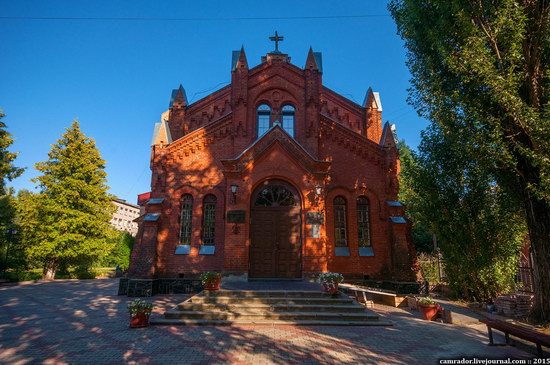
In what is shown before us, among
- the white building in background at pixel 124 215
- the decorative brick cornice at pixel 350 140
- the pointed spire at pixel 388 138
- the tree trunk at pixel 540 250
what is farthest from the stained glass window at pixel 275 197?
the white building in background at pixel 124 215

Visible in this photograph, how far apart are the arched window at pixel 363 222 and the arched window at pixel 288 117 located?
5.22m

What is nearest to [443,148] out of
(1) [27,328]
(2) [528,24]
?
(2) [528,24]

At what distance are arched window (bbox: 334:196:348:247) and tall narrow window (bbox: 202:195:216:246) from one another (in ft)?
19.9

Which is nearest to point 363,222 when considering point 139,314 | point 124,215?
point 139,314

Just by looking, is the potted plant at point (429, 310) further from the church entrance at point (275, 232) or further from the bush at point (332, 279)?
the church entrance at point (275, 232)

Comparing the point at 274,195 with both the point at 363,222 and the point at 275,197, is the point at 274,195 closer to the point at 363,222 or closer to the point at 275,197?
the point at 275,197

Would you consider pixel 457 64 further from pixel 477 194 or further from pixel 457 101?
pixel 477 194

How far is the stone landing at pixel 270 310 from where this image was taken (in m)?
9.02

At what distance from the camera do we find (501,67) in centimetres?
937

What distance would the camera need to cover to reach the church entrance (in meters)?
13.9

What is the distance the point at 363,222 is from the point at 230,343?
1022 cm

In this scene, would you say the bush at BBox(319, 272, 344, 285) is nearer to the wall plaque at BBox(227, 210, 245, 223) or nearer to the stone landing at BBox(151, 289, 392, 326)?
the stone landing at BBox(151, 289, 392, 326)

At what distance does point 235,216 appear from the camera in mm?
13820

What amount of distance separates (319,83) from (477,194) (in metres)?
9.23
